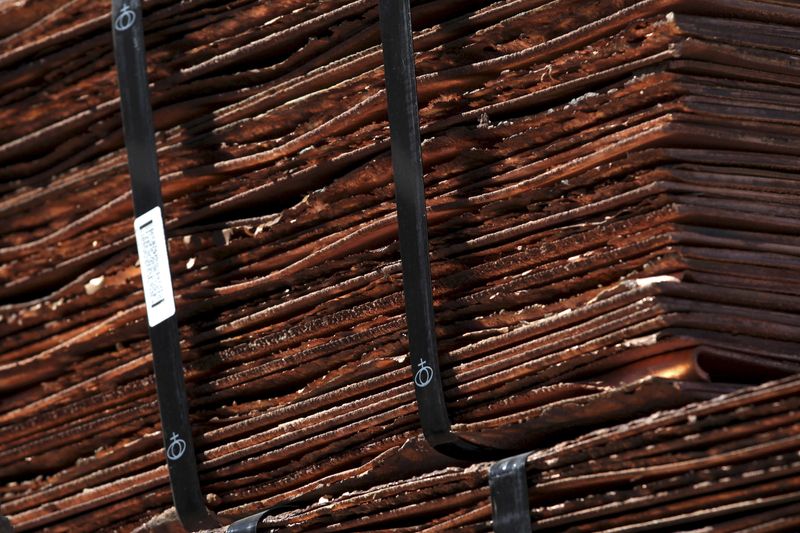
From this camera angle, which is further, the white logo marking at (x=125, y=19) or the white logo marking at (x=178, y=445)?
the white logo marking at (x=125, y=19)

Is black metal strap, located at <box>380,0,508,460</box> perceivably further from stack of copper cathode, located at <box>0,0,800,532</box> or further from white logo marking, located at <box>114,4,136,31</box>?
white logo marking, located at <box>114,4,136,31</box>

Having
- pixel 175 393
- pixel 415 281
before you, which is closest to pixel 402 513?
pixel 415 281

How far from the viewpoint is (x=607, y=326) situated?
1732mm

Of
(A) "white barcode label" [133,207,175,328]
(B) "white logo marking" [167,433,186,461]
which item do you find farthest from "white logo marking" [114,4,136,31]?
(B) "white logo marking" [167,433,186,461]

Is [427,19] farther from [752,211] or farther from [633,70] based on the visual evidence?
[752,211]

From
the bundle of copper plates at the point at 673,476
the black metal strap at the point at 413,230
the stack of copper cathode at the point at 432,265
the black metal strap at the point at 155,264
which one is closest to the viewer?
the bundle of copper plates at the point at 673,476

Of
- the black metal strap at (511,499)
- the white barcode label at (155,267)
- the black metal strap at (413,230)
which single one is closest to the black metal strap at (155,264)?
the white barcode label at (155,267)

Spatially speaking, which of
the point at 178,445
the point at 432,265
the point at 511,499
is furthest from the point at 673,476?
the point at 178,445

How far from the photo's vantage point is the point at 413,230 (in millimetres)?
1874

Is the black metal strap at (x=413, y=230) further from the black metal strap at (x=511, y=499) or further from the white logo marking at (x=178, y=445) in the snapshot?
the white logo marking at (x=178, y=445)

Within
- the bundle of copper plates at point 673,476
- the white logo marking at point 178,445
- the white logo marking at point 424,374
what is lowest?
the bundle of copper plates at point 673,476

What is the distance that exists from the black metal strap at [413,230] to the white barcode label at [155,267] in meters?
0.43

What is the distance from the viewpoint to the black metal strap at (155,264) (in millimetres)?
2078

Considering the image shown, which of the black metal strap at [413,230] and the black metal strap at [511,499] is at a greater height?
the black metal strap at [413,230]
